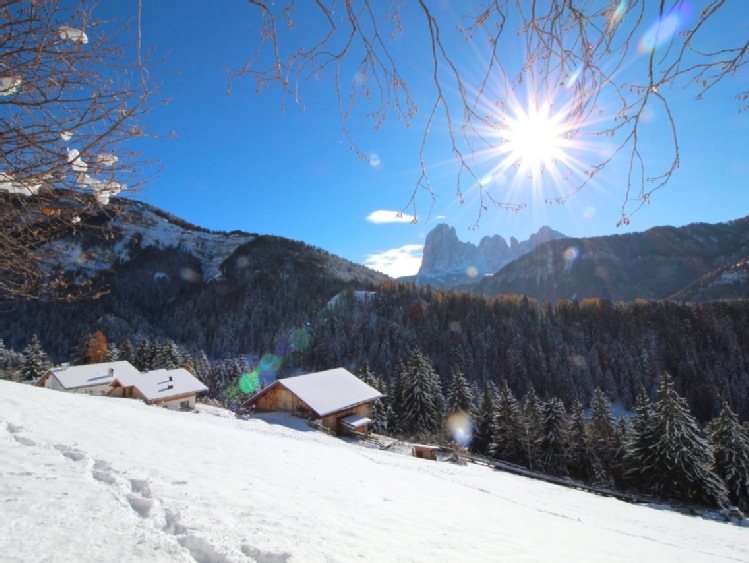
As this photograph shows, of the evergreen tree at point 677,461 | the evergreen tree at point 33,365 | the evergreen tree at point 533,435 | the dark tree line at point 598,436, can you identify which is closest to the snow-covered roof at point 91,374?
the evergreen tree at point 33,365

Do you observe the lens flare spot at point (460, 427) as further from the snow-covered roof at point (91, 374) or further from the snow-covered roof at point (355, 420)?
the snow-covered roof at point (91, 374)

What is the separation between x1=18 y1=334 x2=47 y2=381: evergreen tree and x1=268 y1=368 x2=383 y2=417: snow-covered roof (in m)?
29.4

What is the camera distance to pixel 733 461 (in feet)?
68.2

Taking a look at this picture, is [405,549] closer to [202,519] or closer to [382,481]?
[202,519]

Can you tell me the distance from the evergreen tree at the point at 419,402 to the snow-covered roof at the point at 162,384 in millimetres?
16549

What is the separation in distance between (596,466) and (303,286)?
4395 inches

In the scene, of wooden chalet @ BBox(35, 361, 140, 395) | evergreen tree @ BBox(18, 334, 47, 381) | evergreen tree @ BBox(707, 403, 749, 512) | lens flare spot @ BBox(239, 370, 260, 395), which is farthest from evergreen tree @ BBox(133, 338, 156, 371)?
evergreen tree @ BBox(707, 403, 749, 512)

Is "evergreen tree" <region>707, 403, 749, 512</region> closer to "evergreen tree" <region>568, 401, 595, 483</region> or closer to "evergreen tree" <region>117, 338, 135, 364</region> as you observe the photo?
"evergreen tree" <region>568, 401, 595, 483</region>

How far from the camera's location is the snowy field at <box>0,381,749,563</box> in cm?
258

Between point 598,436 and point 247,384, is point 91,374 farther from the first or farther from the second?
point 598,436

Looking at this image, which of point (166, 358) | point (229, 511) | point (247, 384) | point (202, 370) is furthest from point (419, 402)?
point (202, 370)

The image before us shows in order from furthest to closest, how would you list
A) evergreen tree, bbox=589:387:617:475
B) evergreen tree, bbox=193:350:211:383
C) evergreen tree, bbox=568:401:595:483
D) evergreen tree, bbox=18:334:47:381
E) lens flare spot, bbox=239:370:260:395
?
evergreen tree, bbox=193:350:211:383
lens flare spot, bbox=239:370:260:395
evergreen tree, bbox=18:334:47:381
evergreen tree, bbox=589:387:617:475
evergreen tree, bbox=568:401:595:483

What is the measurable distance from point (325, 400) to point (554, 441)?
54.4 ft

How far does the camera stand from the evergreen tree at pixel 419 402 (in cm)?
3259
